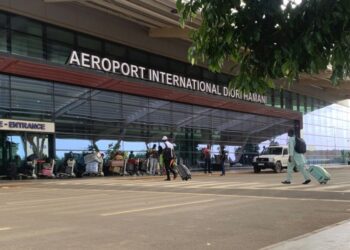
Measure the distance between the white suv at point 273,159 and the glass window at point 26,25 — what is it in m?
16.4

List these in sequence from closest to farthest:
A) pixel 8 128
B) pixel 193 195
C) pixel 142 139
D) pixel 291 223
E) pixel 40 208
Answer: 1. pixel 291 223
2. pixel 40 208
3. pixel 193 195
4. pixel 8 128
5. pixel 142 139

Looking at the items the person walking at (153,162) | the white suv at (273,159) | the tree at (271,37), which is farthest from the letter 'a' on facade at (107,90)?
the tree at (271,37)

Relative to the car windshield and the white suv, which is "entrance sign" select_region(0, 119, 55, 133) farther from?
the car windshield

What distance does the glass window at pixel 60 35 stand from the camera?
1146 inches

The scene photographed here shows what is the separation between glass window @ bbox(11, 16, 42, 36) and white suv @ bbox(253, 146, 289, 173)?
1642 cm

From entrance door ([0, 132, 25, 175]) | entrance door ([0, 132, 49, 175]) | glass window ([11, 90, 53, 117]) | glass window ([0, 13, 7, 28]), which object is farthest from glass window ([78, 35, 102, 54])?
entrance door ([0, 132, 25, 175])

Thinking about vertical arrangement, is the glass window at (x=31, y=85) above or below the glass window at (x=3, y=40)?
below

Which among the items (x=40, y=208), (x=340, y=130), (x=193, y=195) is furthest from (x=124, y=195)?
(x=340, y=130)

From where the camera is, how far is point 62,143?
28.9 meters

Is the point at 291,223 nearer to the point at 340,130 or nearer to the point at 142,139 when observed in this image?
the point at 142,139

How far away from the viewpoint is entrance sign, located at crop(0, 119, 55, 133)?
25156mm

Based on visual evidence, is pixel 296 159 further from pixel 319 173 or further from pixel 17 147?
pixel 17 147

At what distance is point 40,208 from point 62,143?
1665 centimetres

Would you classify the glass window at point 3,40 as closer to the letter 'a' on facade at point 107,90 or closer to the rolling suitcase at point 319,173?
the letter 'a' on facade at point 107,90
